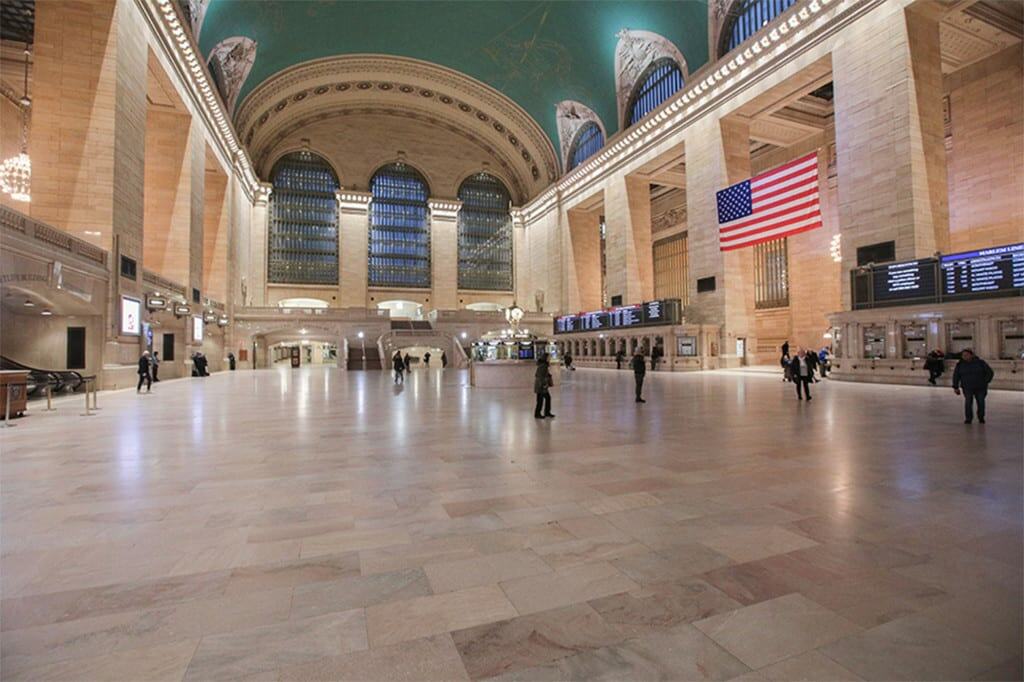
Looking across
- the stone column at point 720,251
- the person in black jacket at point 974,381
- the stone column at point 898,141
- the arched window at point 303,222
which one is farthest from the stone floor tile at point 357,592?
the arched window at point 303,222

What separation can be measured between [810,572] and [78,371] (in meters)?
17.0

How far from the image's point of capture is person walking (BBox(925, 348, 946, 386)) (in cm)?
1211

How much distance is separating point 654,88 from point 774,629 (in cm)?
2913

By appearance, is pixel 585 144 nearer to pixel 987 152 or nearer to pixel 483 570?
pixel 987 152

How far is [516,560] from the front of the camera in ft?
8.30

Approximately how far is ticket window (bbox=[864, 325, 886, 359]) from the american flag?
12.0ft

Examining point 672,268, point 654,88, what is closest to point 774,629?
point 654,88

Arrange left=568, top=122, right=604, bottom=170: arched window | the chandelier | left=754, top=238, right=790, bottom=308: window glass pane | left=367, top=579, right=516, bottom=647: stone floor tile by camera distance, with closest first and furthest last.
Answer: left=367, top=579, right=516, bottom=647: stone floor tile < the chandelier < left=754, top=238, right=790, bottom=308: window glass pane < left=568, top=122, right=604, bottom=170: arched window

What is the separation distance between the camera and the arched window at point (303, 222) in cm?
3762

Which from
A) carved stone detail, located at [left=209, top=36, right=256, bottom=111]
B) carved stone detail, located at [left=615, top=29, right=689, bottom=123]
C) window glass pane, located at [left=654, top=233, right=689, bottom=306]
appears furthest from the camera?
window glass pane, located at [left=654, top=233, right=689, bottom=306]

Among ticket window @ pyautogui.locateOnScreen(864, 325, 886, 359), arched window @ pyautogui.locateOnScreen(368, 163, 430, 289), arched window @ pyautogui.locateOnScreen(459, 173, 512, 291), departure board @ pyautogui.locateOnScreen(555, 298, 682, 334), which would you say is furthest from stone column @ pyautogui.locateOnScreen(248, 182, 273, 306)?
ticket window @ pyautogui.locateOnScreen(864, 325, 886, 359)

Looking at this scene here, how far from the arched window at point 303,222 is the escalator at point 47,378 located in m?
25.9

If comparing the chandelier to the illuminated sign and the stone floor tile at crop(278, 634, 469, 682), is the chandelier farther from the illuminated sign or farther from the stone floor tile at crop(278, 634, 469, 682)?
the stone floor tile at crop(278, 634, 469, 682)

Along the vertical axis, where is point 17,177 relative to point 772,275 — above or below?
above
